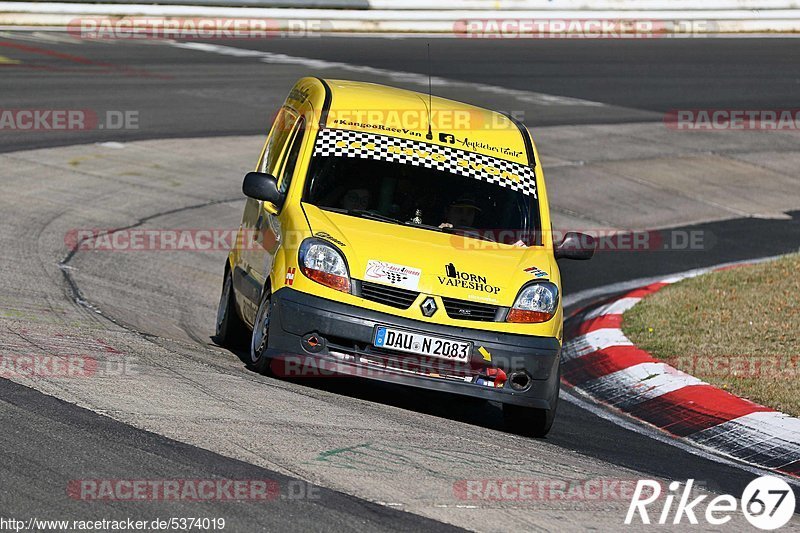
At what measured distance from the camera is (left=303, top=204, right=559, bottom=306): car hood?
7.57 metres

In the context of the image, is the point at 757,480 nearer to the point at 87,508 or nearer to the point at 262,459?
the point at 262,459

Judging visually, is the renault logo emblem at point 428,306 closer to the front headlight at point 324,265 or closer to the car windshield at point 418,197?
the front headlight at point 324,265

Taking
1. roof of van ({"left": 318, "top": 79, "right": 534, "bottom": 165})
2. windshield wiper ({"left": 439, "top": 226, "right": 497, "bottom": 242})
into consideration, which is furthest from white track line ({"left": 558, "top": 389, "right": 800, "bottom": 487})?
roof of van ({"left": 318, "top": 79, "right": 534, "bottom": 165})

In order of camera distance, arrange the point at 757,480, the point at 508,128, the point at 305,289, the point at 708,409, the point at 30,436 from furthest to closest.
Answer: the point at 508,128, the point at 708,409, the point at 305,289, the point at 757,480, the point at 30,436

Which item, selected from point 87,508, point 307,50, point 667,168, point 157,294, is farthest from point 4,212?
point 307,50

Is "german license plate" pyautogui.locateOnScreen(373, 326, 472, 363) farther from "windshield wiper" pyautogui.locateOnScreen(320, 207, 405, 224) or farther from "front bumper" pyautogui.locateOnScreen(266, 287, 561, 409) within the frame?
"windshield wiper" pyautogui.locateOnScreen(320, 207, 405, 224)

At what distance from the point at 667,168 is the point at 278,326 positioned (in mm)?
11492

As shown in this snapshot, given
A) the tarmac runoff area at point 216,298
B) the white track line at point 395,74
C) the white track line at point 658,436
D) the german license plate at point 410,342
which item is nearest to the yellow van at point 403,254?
the german license plate at point 410,342

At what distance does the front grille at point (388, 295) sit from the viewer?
7504mm

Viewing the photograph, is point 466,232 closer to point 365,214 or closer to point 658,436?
point 365,214

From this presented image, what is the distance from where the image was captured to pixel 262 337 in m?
7.87

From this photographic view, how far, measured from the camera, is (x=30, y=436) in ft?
18.7

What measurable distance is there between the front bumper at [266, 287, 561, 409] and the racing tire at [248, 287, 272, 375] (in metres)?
0.17

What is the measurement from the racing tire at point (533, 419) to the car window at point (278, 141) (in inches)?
101
